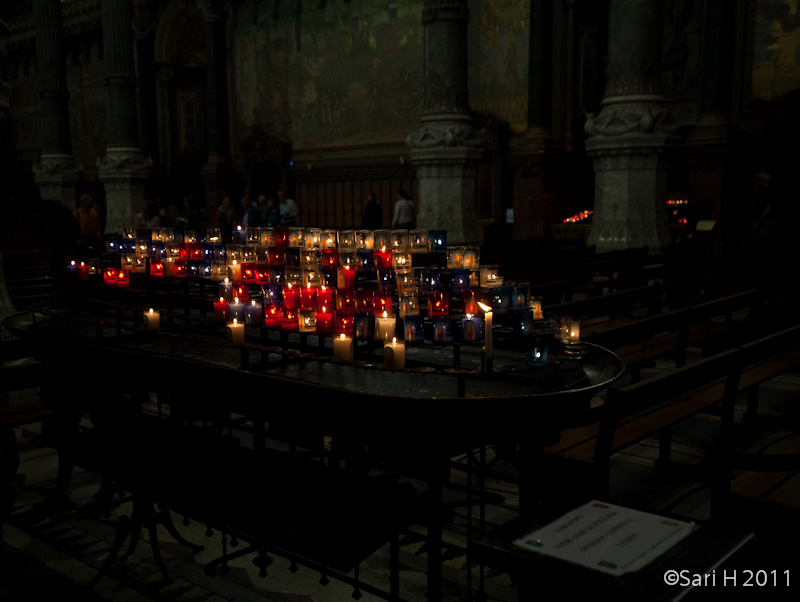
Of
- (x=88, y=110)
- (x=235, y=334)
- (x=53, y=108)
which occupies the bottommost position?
(x=235, y=334)

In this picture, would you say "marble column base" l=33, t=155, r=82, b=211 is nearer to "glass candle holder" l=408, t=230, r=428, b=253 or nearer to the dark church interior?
the dark church interior

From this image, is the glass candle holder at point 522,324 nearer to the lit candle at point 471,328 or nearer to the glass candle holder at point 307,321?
the lit candle at point 471,328

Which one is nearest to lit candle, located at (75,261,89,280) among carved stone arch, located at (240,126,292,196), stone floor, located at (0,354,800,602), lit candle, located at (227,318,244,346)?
stone floor, located at (0,354,800,602)

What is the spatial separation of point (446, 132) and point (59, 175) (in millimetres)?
12393

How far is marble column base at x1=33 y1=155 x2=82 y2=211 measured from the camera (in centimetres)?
1923

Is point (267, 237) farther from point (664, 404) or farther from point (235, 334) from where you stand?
point (664, 404)

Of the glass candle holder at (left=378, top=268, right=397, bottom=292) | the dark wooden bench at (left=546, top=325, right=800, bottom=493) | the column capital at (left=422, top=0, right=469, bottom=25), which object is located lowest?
the dark wooden bench at (left=546, top=325, right=800, bottom=493)

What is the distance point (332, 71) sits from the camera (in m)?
20.8

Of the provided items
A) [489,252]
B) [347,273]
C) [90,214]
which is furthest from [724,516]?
[90,214]

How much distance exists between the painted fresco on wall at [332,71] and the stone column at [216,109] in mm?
695

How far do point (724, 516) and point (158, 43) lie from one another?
80.1 feet

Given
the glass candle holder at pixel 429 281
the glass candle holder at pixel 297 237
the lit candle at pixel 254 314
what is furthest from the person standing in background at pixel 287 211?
the lit candle at pixel 254 314

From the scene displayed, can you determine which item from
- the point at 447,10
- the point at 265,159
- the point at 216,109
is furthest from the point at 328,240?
the point at 216,109

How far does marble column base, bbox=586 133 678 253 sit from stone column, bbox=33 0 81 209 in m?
13.9
